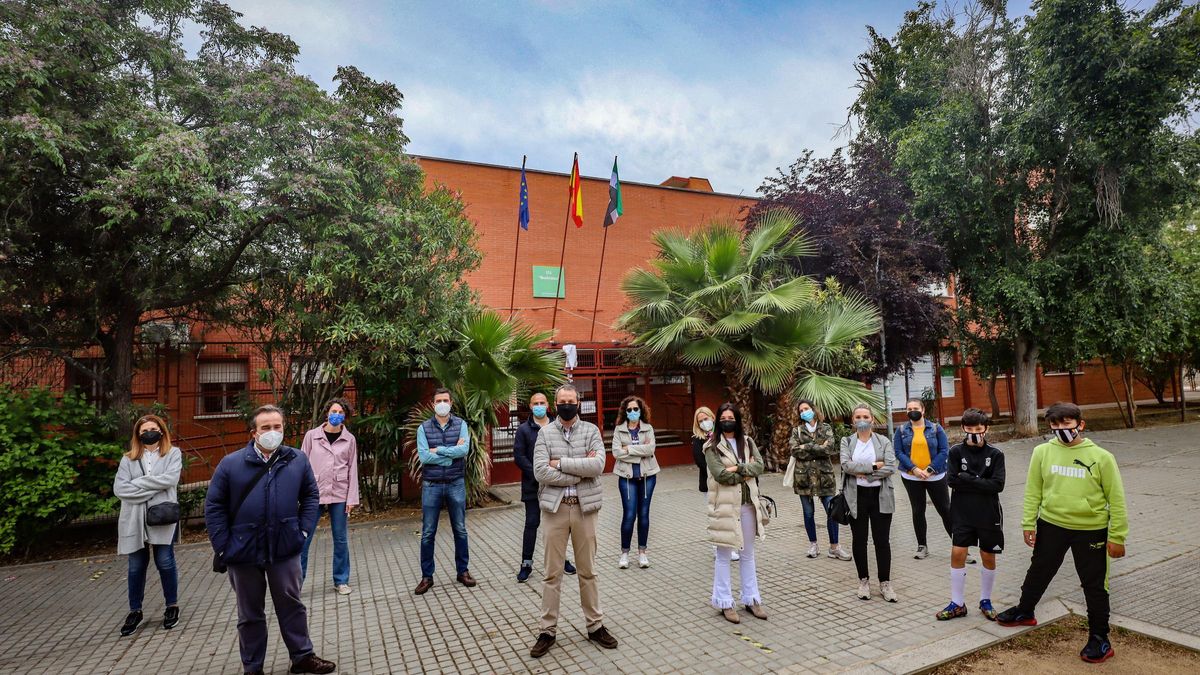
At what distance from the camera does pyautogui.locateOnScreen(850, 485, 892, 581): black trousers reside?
508 centimetres

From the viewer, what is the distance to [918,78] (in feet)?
57.9

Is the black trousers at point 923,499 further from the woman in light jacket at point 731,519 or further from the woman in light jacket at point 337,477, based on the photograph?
the woman in light jacket at point 337,477

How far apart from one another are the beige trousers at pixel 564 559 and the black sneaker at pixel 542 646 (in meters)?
0.04

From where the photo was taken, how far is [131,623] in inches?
193

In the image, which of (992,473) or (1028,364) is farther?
(1028,364)

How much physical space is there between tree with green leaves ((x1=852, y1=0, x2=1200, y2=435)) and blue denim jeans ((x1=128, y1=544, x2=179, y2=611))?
54.8 feet

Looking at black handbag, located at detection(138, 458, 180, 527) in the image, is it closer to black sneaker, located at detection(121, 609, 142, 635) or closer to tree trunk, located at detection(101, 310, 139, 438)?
black sneaker, located at detection(121, 609, 142, 635)

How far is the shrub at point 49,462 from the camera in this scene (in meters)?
6.71

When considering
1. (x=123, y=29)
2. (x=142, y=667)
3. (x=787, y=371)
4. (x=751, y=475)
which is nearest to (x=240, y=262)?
(x=123, y=29)

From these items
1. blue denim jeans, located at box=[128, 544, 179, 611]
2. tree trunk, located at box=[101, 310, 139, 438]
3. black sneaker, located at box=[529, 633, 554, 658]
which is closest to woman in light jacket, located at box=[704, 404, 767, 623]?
black sneaker, located at box=[529, 633, 554, 658]

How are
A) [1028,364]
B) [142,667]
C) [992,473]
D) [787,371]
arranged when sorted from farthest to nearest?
[1028,364] < [787,371] < [992,473] < [142,667]

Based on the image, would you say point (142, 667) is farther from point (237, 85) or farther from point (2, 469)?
point (237, 85)

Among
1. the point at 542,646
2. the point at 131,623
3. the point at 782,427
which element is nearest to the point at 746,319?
the point at 782,427

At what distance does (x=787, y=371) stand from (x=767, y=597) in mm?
6234
